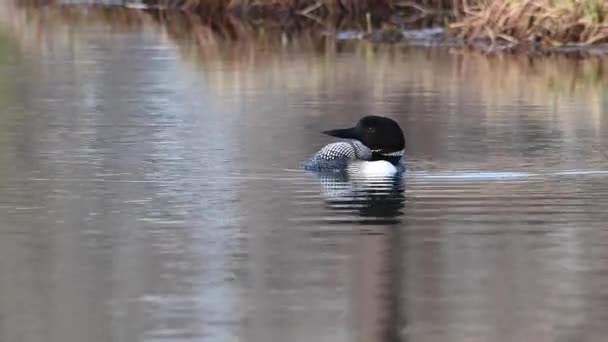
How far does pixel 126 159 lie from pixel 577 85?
744 cm

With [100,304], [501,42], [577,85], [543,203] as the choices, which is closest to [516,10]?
[501,42]

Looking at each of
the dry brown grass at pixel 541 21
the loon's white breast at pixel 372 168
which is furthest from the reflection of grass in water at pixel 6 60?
the dry brown grass at pixel 541 21

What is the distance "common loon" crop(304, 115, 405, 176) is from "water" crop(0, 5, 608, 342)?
0.19m

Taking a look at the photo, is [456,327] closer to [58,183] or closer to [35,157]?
[58,183]

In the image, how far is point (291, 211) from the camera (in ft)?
34.2

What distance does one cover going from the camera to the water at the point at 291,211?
7.49 meters

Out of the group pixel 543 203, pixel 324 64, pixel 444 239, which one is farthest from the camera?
pixel 324 64

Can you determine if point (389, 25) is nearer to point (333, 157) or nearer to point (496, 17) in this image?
point (496, 17)

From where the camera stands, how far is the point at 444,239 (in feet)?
30.7

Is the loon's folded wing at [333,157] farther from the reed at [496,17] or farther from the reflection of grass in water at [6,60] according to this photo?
the reed at [496,17]

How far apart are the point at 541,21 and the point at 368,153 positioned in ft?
38.6

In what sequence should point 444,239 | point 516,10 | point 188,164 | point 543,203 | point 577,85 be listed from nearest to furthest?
1. point 444,239
2. point 543,203
3. point 188,164
4. point 577,85
5. point 516,10

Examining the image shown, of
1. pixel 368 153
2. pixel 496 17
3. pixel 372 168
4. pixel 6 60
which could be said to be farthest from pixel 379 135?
pixel 496 17

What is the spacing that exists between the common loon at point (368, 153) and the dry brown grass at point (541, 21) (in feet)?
36.1
